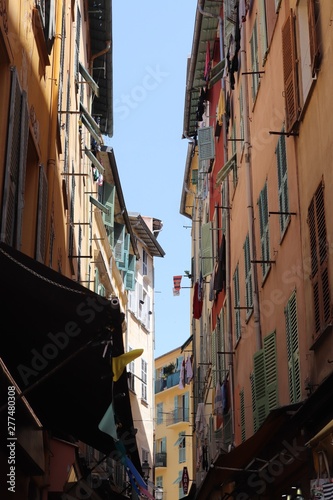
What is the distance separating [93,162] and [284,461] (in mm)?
13211

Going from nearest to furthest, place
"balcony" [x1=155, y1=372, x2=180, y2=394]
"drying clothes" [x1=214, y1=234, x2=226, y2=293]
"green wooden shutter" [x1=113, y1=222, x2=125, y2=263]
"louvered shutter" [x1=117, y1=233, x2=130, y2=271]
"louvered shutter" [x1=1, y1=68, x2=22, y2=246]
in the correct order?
"louvered shutter" [x1=1, y1=68, x2=22, y2=246], "drying clothes" [x1=214, y1=234, x2=226, y2=293], "green wooden shutter" [x1=113, y1=222, x2=125, y2=263], "louvered shutter" [x1=117, y1=233, x2=130, y2=271], "balcony" [x1=155, y1=372, x2=180, y2=394]

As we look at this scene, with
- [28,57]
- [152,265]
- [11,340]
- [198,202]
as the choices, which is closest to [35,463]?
[11,340]

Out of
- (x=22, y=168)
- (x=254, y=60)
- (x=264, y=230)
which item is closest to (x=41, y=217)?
(x=22, y=168)

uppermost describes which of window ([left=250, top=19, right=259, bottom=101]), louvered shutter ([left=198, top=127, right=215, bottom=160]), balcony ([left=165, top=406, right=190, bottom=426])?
louvered shutter ([left=198, top=127, right=215, bottom=160])

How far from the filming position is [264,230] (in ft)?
48.9

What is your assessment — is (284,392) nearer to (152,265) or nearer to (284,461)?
(284,461)

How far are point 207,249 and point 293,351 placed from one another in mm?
13920

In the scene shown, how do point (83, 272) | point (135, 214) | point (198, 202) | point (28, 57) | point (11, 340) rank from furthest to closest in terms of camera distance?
point (135, 214)
point (198, 202)
point (83, 272)
point (28, 57)
point (11, 340)

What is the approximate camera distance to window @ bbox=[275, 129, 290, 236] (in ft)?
41.8

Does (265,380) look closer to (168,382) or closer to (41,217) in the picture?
(41,217)

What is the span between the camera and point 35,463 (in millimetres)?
8922

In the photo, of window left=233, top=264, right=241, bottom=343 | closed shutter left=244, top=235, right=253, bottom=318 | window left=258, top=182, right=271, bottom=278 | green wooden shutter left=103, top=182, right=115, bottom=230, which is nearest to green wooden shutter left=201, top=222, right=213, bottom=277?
green wooden shutter left=103, top=182, right=115, bottom=230

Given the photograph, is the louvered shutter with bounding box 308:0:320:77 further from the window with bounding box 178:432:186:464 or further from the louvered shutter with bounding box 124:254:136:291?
the window with bounding box 178:432:186:464

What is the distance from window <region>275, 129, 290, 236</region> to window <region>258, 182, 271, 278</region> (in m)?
1.35
